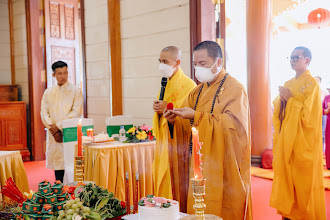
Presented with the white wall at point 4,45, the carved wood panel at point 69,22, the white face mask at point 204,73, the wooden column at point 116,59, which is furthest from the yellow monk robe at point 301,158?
the white wall at point 4,45

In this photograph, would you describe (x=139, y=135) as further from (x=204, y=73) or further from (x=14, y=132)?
(x=14, y=132)

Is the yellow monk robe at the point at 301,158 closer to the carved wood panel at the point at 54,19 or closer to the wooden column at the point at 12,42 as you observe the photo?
the carved wood panel at the point at 54,19

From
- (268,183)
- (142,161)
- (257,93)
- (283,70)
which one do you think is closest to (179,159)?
(142,161)

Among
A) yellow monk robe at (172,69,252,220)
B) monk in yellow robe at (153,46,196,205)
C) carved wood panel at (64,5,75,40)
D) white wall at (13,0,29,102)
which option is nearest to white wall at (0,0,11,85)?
white wall at (13,0,29,102)

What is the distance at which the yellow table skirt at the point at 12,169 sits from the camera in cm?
343

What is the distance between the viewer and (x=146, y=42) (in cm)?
512

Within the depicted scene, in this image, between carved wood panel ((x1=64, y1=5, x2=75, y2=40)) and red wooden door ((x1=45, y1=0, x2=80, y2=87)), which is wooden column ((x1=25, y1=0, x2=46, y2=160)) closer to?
red wooden door ((x1=45, y1=0, x2=80, y2=87))

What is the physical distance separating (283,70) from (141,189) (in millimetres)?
8242

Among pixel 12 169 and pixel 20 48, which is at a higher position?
pixel 20 48

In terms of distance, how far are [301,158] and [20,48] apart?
584 cm

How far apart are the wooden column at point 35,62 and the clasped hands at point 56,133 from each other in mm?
2498

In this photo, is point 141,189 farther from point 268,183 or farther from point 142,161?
point 268,183

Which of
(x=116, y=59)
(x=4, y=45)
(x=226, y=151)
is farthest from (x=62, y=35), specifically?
(x=226, y=151)

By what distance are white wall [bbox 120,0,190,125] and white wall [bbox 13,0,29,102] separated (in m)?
2.85
